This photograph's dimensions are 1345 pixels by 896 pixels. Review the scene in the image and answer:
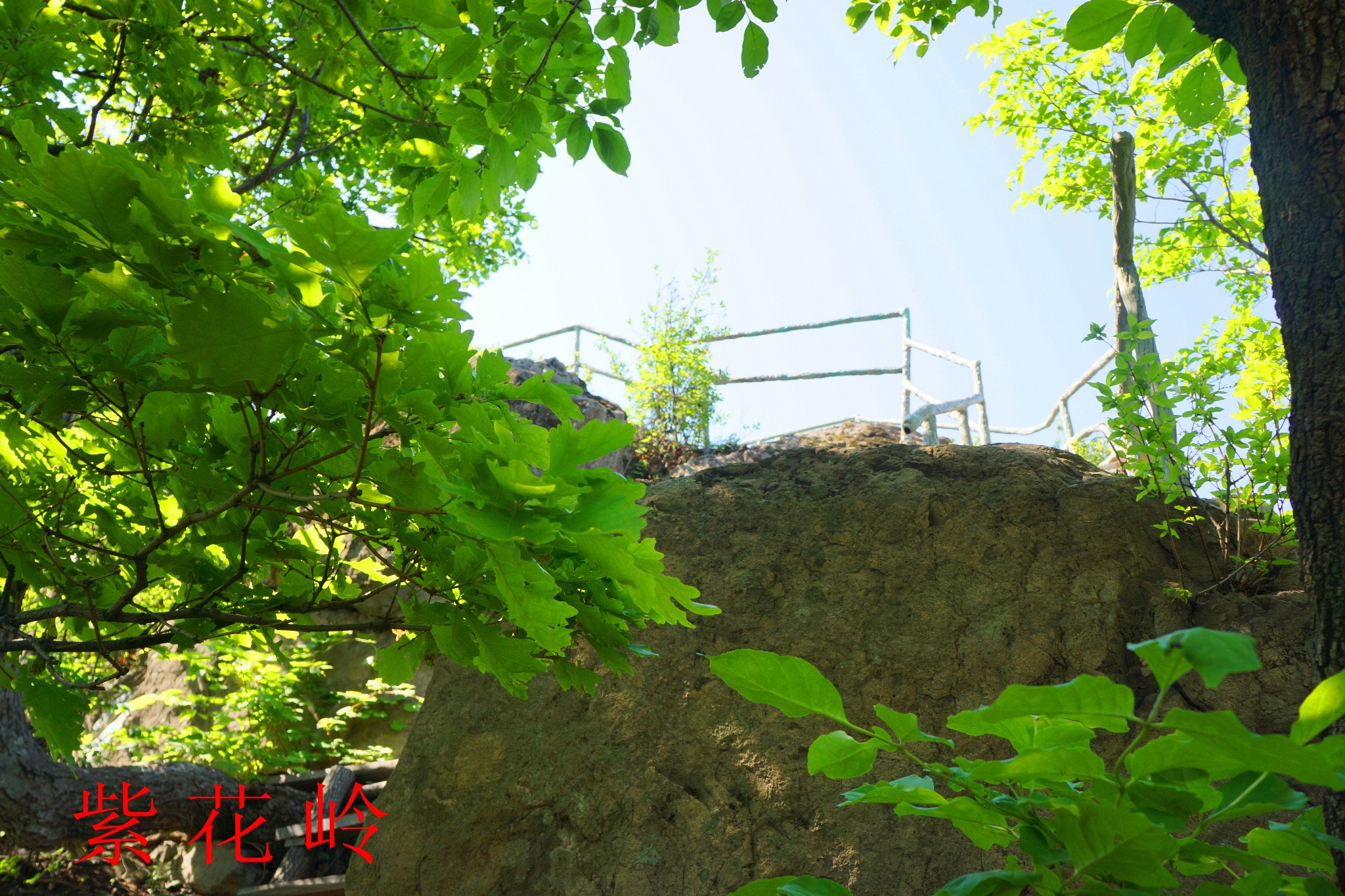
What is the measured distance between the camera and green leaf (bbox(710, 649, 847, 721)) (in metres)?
0.70

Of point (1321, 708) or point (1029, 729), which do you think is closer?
point (1321, 708)

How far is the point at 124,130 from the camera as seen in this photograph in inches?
252

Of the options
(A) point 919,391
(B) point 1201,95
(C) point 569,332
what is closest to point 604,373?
(C) point 569,332

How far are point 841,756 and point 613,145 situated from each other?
1632mm

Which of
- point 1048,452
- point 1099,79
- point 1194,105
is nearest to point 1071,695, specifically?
point 1194,105

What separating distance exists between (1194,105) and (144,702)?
7.23 meters

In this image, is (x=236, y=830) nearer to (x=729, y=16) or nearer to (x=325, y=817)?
(x=325, y=817)

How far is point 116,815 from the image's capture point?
460 centimetres

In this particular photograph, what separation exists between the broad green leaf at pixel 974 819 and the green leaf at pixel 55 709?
209 cm

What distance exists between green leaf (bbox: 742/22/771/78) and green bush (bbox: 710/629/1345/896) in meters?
1.67

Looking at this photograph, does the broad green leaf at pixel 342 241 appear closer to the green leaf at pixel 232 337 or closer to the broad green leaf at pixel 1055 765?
the green leaf at pixel 232 337

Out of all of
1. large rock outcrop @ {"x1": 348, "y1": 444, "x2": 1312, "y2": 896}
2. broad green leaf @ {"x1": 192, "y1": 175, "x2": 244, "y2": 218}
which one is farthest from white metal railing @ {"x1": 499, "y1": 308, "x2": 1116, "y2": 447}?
broad green leaf @ {"x1": 192, "y1": 175, "x2": 244, "y2": 218}

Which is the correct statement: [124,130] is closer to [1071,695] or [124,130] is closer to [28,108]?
[28,108]

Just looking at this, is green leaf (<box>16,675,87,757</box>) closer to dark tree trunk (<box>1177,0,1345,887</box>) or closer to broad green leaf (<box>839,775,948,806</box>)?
broad green leaf (<box>839,775,948,806</box>)
